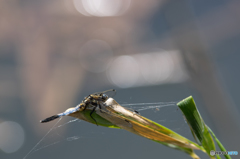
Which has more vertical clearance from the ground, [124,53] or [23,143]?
[124,53]

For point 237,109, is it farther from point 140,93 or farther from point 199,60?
point 140,93

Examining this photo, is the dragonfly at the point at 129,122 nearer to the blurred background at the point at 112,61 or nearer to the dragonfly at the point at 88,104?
the dragonfly at the point at 88,104

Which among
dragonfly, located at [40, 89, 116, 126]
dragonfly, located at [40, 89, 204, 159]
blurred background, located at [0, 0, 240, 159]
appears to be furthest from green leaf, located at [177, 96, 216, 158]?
blurred background, located at [0, 0, 240, 159]

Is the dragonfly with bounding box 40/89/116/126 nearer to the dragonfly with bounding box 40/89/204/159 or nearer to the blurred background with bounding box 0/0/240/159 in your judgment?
the dragonfly with bounding box 40/89/204/159

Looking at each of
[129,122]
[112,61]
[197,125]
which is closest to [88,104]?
[129,122]

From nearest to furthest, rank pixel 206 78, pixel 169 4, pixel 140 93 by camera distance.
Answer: pixel 206 78 < pixel 169 4 < pixel 140 93

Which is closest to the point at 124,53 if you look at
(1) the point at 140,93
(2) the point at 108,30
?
(2) the point at 108,30
